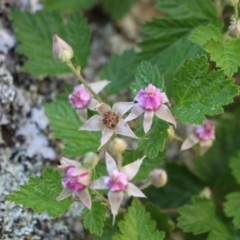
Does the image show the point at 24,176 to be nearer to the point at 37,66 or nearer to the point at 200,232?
the point at 37,66

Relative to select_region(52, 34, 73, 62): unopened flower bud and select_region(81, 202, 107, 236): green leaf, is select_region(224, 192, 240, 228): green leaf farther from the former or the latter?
select_region(52, 34, 73, 62): unopened flower bud

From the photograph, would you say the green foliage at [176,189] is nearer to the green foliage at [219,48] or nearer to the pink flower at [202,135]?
the pink flower at [202,135]

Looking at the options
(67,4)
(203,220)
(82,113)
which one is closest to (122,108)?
(82,113)

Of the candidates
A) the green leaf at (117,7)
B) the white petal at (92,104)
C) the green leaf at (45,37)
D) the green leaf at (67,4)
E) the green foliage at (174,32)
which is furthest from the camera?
the green leaf at (117,7)

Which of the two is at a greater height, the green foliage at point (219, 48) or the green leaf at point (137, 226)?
the green foliage at point (219, 48)

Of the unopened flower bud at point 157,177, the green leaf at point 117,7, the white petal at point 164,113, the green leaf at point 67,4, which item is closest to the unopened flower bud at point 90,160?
the white petal at point 164,113

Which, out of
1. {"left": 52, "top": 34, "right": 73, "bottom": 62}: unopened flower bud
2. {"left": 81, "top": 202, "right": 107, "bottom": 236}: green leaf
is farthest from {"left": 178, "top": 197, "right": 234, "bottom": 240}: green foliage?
{"left": 52, "top": 34, "right": 73, "bottom": 62}: unopened flower bud

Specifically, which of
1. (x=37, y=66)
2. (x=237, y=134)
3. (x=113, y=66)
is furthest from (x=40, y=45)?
(x=237, y=134)

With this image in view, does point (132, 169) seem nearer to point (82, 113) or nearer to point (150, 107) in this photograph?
point (150, 107)
